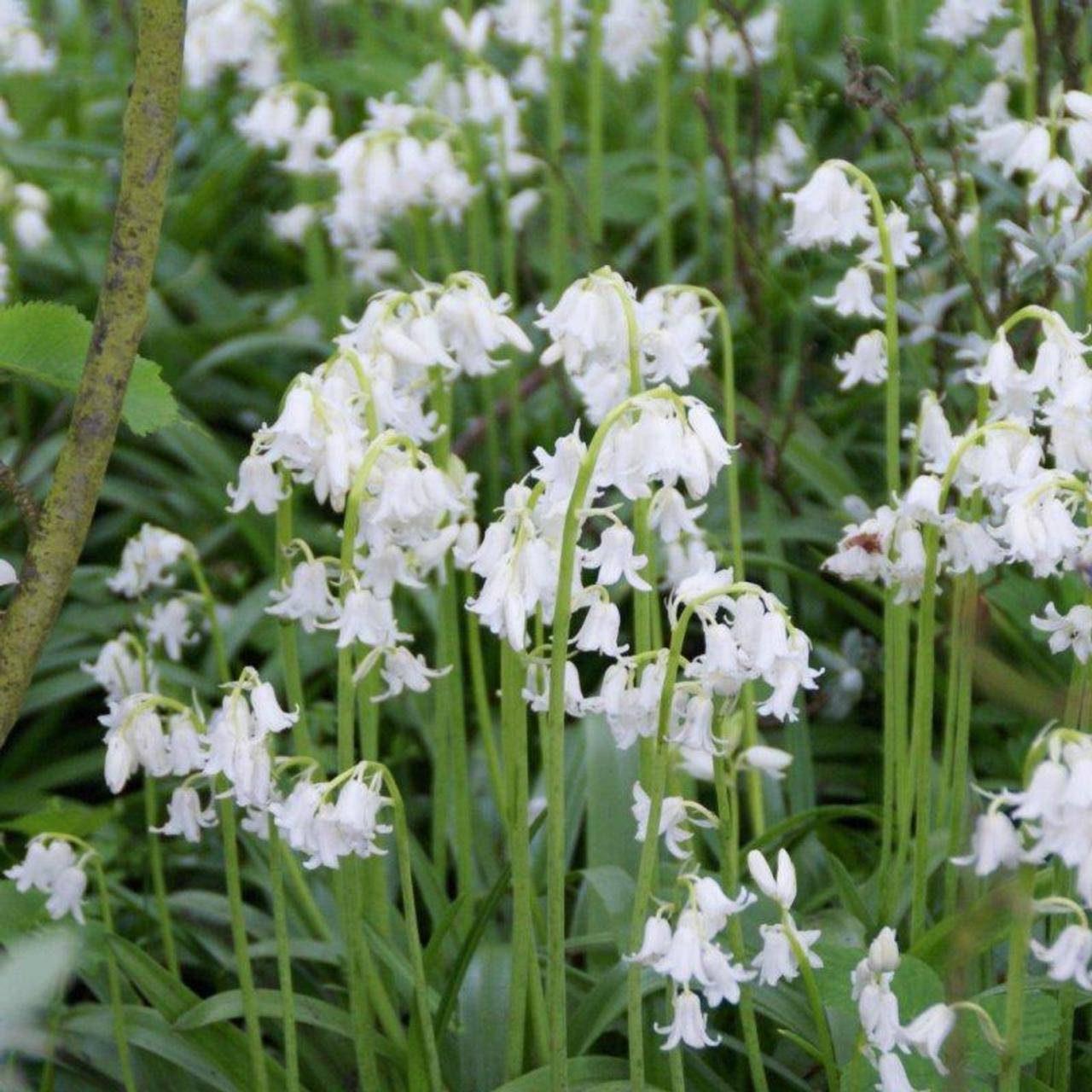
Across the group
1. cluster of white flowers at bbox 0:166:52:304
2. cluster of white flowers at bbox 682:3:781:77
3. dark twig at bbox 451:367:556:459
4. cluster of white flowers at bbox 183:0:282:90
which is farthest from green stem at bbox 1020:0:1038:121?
cluster of white flowers at bbox 0:166:52:304

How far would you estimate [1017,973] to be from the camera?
1.83 m

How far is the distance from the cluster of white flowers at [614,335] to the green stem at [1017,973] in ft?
2.85

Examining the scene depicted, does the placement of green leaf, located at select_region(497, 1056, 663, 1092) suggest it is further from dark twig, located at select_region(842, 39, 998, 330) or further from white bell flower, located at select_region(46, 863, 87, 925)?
dark twig, located at select_region(842, 39, 998, 330)

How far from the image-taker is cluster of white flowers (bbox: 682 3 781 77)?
4.78 meters

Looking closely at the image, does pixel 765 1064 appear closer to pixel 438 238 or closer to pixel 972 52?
pixel 438 238

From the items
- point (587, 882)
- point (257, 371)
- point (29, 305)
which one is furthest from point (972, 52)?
point (29, 305)

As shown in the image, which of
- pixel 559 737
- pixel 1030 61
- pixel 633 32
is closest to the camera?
pixel 559 737

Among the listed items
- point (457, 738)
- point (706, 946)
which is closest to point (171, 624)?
point (457, 738)

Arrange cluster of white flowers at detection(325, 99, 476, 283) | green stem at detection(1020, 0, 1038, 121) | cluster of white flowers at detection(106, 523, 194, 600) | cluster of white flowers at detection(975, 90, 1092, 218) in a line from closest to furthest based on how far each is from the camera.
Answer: cluster of white flowers at detection(975, 90, 1092, 218) → cluster of white flowers at detection(106, 523, 194, 600) → green stem at detection(1020, 0, 1038, 121) → cluster of white flowers at detection(325, 99, 476, 283)

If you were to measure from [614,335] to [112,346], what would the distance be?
0.68 metres

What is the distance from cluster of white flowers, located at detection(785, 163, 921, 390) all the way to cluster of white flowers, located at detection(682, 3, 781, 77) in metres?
1.88

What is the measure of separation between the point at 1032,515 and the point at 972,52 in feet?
12.0

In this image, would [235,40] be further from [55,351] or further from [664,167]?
[55,351]

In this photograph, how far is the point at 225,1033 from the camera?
8.87 feet
